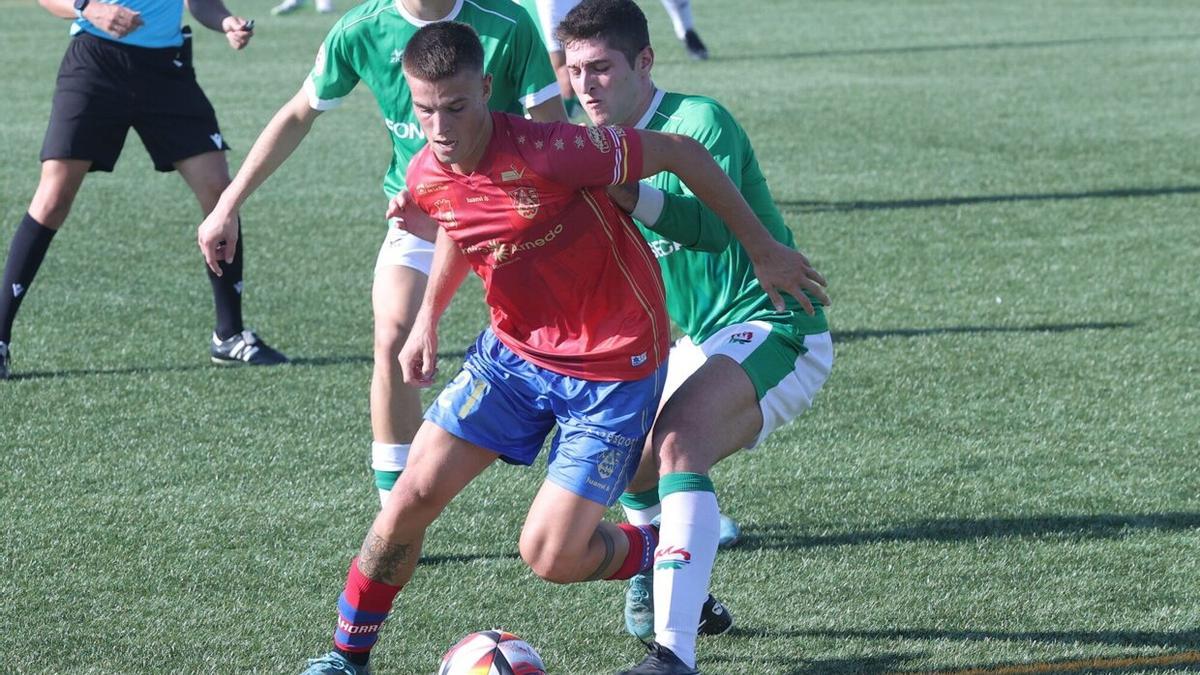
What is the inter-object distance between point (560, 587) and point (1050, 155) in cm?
815

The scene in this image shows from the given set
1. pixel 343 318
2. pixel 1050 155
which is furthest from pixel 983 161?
pixel 343 318

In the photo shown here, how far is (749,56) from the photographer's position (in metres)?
17.6

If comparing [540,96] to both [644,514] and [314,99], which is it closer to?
[314,99]

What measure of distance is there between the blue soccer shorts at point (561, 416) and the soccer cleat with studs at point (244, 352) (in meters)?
3.22

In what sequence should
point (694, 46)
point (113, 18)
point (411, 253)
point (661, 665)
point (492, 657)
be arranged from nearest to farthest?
point (661, 665)
point (492, 657)
point (411, 253)
point (113, 18)
point (694, 46)

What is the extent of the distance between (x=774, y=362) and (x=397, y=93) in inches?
63.4

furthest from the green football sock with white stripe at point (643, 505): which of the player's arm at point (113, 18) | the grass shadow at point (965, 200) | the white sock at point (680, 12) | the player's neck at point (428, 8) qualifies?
the white sock at point (680, 12)

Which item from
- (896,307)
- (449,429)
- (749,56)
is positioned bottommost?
(749,56)

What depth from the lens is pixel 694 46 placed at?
57.1 ft

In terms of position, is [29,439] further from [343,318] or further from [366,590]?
[366,590]

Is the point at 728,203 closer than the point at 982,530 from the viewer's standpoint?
Yes

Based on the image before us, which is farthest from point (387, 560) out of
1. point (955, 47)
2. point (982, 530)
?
point (955, 47)

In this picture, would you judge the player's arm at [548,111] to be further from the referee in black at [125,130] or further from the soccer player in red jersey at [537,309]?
the referee in black at [125,130]

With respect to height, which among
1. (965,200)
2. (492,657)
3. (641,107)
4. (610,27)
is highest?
(610,27)
